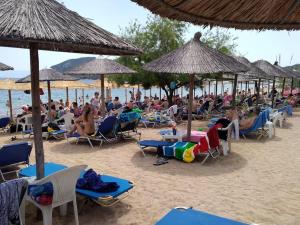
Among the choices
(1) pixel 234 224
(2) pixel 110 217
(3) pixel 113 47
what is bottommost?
(2) pixel 110 217

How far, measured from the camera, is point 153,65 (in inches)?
333

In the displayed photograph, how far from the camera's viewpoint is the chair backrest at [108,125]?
8.63 m

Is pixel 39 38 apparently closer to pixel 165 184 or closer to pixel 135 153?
pixel 165 184

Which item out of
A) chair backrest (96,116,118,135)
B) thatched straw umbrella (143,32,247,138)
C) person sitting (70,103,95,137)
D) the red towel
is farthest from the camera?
person sitting (70,103,95,137)

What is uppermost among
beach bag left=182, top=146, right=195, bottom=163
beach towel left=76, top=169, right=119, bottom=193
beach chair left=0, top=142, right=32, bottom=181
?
beach chair left=0, top=142, right=32, bottom=181

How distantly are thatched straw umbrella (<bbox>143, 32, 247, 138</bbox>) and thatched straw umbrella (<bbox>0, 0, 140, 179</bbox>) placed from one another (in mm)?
3771

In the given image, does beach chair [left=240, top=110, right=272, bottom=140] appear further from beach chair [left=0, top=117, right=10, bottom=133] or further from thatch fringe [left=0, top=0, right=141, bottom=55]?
beach chair [left=0, top=117, right=10, bottom=133]

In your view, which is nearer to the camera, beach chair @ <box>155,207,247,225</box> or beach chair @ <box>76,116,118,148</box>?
beach chair @ <box>155,207,247,225</box>

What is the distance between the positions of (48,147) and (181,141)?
392 centimetres

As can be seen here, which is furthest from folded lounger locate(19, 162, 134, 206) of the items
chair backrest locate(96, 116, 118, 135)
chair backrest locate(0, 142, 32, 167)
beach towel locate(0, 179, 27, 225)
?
chair backrest locate(96, 116, 118, 135)

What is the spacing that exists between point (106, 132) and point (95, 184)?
14.8ft

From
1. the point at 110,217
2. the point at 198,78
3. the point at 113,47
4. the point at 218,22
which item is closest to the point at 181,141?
the point at 110,217

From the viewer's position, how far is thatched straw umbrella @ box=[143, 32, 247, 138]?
7.65m

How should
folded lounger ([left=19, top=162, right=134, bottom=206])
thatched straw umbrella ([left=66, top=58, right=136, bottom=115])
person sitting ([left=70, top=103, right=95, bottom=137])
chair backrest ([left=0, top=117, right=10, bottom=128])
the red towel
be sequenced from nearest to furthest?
A: folded lounger ([left=19, top=162, right=134, bottom=206]), the red towel, person sitting ([left=70, top=103, right=95, bottom=137]), thatched straw umbrella ([left=66, top=58, right=136, bottom=115]), chair backrest ([left=0, top=117, right=10, bottom=128])
